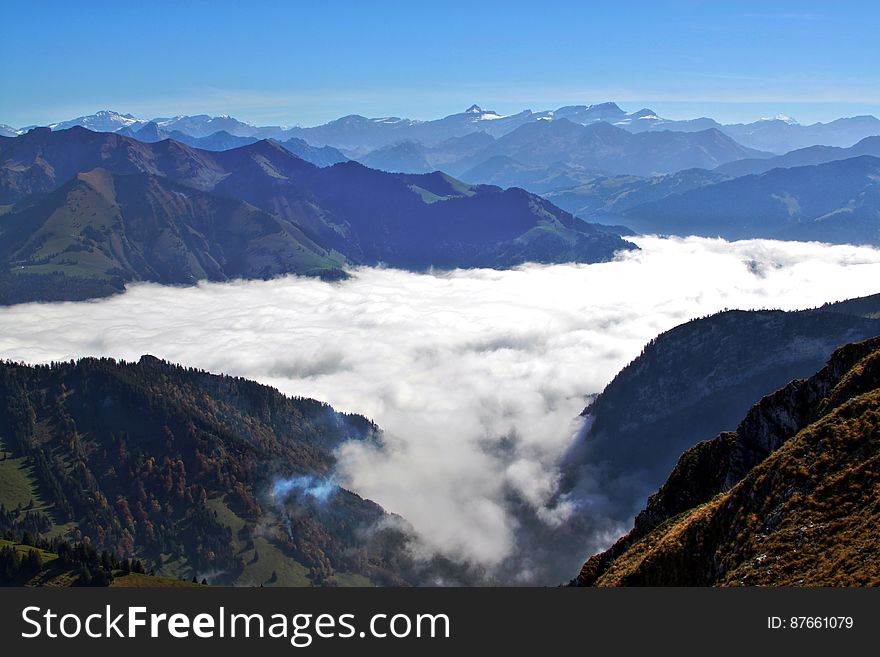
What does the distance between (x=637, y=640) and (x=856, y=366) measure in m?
60.8

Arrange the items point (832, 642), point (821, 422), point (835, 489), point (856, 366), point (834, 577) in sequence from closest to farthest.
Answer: point (832, 642) < point (834, 577) < point (835, 489) < point (821, 422) < point (856, 366)

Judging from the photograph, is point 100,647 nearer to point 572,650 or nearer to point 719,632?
point 572,650

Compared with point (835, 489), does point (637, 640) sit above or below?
below

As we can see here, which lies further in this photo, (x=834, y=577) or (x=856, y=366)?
(x=856, y=366)

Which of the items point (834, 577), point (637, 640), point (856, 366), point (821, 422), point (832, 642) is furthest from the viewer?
point (856, 366)

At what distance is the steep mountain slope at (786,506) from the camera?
71.3 meters

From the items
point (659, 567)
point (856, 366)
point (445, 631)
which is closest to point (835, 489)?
point (659, 567)

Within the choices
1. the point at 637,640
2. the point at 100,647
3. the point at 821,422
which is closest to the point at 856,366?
the point at 821,422

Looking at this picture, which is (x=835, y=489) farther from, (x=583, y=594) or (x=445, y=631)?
(x=445, y=631)

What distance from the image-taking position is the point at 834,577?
218ft

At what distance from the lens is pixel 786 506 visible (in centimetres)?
7881

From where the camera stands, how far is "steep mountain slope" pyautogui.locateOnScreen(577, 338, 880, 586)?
71312 mm

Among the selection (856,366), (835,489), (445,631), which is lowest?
(445,631)

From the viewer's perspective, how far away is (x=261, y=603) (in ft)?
223
